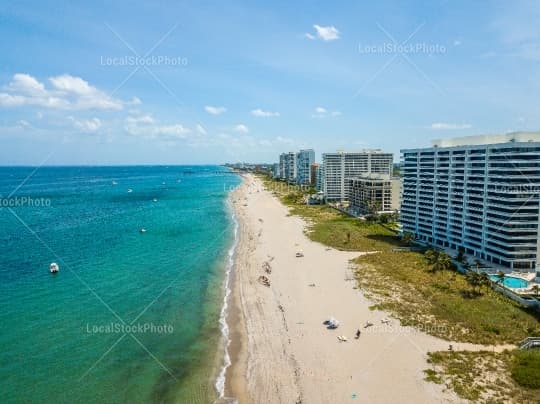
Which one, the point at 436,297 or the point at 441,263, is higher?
the point at 441,263

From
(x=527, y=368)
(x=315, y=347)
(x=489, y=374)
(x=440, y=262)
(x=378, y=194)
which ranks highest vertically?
(x=378, y=194)

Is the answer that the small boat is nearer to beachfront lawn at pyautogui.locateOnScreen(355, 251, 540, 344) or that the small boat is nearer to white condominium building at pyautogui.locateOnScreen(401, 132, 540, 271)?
beachfront lawn at pyautogui.locateOnScreen(355, 251, 540, 344)

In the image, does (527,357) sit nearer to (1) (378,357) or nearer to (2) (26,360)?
(1) (378,357)

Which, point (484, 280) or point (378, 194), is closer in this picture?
point (484, 280)

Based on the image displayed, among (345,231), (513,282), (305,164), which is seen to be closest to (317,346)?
(513,282)

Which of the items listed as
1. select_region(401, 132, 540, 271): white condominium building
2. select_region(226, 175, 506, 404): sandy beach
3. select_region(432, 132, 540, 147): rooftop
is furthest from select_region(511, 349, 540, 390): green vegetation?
select_region(432, 132, 540, 147): rooftop

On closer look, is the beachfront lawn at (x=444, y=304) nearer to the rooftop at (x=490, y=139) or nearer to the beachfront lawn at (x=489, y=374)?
the beachfront lawn at (x=489, y=374)

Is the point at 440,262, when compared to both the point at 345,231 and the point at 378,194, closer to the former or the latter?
the point at 345,231
